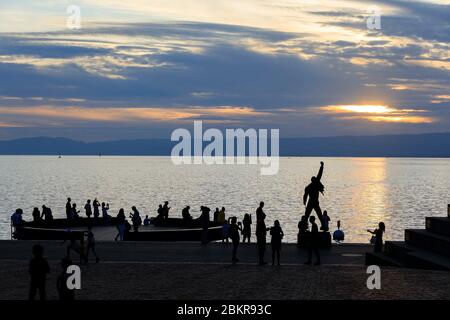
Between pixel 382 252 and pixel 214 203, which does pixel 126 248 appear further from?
pixel 214 203

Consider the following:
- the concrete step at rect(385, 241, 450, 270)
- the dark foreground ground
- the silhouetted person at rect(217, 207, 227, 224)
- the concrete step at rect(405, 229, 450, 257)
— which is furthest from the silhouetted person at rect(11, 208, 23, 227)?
the concrete step at rect(405, 229, 450, 257)

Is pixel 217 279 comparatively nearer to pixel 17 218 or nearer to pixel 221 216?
pixel 221 216

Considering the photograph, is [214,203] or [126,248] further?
[214,203]

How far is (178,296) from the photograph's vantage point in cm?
1833

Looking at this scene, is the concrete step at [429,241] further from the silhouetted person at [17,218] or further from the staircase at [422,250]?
the silhouetted person at [17,218]

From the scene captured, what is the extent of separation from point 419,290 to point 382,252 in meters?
10.0

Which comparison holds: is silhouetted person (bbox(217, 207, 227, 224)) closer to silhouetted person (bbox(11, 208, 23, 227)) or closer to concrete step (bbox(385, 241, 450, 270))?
silhouetted person (bbox(11, 208, 23, 227))

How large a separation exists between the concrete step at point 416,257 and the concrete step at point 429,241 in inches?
7.2

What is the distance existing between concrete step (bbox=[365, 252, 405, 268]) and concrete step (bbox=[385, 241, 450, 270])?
0.22 meters

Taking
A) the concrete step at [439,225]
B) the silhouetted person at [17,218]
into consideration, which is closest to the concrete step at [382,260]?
the concrete step at [439,225]

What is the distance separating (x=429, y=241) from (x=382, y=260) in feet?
5.80

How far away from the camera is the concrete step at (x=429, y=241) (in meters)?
25.9

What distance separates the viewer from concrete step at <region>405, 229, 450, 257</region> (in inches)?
1020
